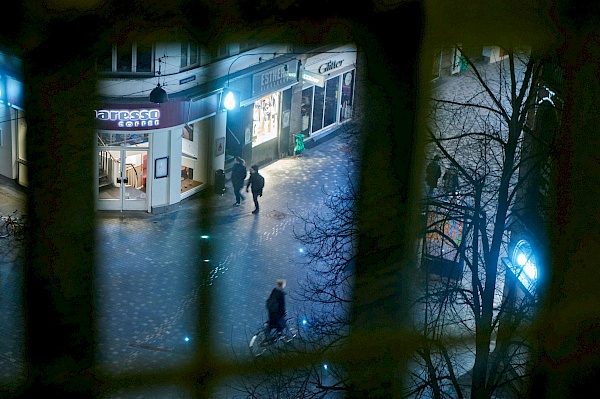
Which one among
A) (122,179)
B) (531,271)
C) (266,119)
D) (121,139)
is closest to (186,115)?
(121,139)

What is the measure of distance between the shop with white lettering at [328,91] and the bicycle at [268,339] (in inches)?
369

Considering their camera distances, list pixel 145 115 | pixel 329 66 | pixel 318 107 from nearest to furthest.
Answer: pixel 145 115, pixel 329 66, pixel 318 107

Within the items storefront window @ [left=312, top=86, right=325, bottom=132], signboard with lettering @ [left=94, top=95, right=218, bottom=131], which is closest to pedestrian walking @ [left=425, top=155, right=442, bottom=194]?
signboard with lettering @ [left=94, top=95, right=218, bottom=131]

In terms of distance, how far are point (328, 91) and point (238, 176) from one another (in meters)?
5.94

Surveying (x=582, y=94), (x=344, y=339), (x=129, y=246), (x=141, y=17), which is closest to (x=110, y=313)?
(x=129, y=246)

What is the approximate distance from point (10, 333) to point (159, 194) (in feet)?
20.0

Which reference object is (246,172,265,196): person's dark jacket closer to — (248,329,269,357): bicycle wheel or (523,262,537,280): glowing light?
(248,329,269,357): bicycle wheel

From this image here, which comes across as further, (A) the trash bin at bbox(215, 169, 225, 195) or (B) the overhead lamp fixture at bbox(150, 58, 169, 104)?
(A) the trash bin at bbox(215, 169, 225, 195)

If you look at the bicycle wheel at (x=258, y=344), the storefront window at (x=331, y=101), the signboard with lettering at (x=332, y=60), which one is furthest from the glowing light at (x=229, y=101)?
the bicycle wheel at (x=258, y=344)

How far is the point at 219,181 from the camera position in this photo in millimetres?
21266

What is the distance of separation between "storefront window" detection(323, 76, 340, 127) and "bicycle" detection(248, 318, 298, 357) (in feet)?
37.2

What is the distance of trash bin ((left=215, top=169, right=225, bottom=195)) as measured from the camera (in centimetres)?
2127

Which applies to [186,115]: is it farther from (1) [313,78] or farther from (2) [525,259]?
(2) [525,259]

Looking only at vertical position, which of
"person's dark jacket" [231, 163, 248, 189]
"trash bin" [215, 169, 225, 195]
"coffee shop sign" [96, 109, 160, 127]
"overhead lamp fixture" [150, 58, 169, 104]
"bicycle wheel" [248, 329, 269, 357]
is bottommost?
"bicycle wheel" [248, 329, 269, 357]
